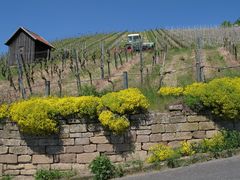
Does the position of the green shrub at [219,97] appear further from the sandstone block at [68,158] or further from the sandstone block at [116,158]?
the sandstone block at [68,158]

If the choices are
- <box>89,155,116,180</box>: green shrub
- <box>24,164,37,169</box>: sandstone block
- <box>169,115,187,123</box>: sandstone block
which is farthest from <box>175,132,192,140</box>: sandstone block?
<box>24,164,37,169</box>: sandstone block

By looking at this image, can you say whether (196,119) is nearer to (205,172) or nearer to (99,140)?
(205,172)

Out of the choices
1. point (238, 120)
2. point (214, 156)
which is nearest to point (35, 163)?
point (214, 156)

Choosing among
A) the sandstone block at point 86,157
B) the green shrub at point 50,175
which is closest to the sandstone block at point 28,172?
the green shrub at point 50,175

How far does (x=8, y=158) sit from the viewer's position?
1087cm

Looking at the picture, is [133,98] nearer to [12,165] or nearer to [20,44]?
[12,165]

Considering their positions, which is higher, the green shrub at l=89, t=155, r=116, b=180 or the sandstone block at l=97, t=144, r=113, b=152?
the sandstone block at l=97, t=144, r=113, b=152

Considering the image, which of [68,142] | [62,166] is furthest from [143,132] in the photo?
[62,166]

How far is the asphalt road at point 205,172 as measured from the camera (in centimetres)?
798

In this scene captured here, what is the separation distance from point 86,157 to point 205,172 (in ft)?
11.0

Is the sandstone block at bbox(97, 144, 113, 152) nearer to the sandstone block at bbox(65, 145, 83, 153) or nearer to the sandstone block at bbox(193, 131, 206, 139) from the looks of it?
the sandstone block at bbox(65, 145, 83, 153)

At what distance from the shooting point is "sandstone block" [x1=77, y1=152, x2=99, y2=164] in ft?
34.1

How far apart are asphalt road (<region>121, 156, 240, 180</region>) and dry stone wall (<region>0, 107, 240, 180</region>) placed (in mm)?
1228

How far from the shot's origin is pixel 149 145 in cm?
1024
